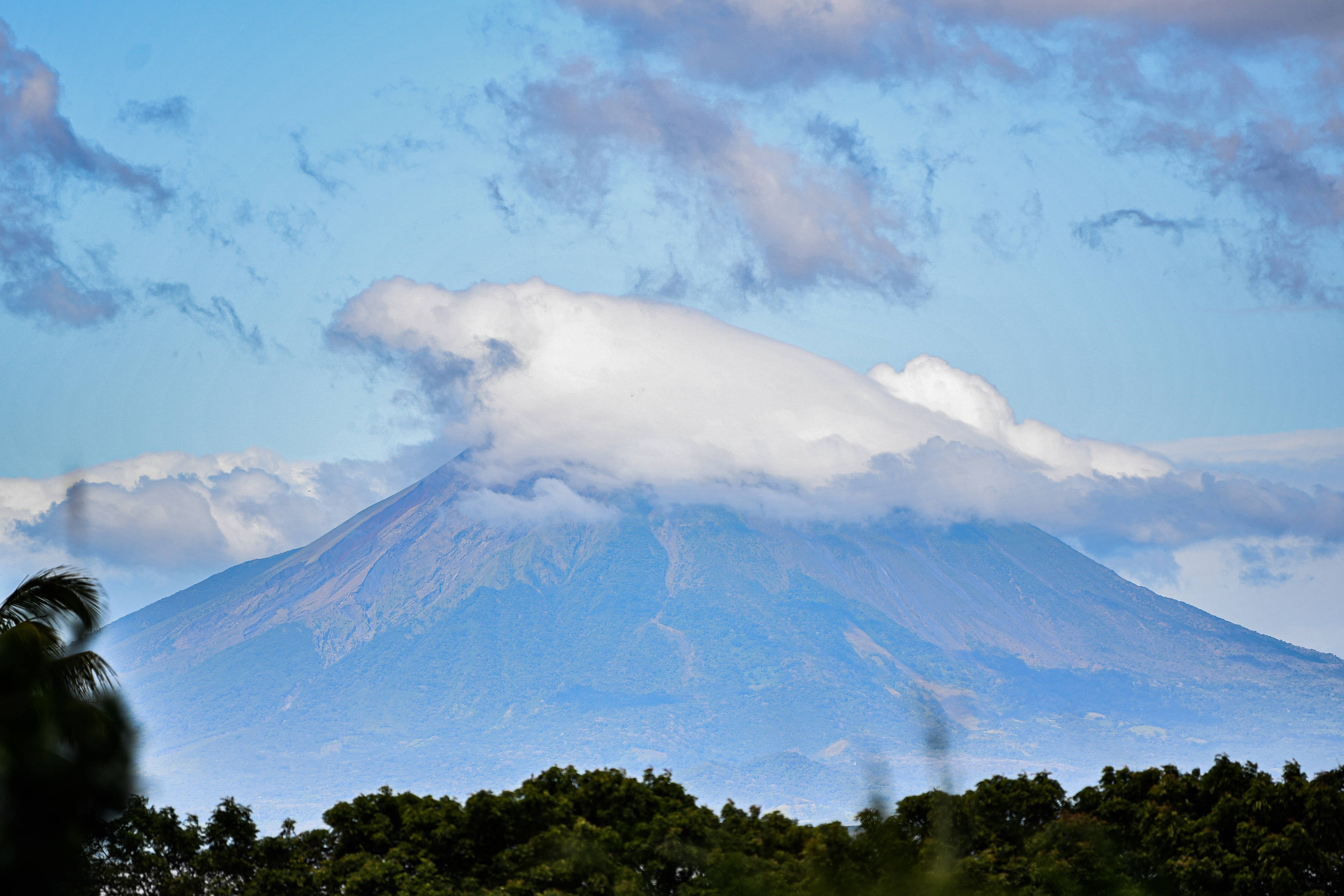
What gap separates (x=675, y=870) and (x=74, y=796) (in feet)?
41.8

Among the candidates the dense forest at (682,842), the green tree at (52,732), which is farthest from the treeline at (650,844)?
the green tree at (52,732)

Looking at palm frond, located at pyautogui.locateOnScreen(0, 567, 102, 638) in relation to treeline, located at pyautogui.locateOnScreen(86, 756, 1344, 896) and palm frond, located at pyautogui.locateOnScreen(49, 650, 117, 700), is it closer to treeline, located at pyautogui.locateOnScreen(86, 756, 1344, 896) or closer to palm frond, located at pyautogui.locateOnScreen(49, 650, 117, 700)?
palm frond, located at pyautogui.locateOnScreen(49, 650, 117, 700)

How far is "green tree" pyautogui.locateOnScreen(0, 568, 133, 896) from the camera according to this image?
1561 cm

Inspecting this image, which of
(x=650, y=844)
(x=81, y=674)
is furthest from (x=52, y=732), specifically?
(x=650, y=844)

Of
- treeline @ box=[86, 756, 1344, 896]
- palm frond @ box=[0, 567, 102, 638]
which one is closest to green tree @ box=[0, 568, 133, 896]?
palm frond @ box=[0, 567, 102, 638]

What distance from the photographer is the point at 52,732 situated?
15.8 meters

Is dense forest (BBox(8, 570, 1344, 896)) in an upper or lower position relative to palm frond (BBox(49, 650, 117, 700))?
lower

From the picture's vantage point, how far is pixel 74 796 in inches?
653

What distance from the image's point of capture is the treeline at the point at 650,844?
82.9ft

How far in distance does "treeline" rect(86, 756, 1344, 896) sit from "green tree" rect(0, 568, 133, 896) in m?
7.78

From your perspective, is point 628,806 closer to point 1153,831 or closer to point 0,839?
point 1153,831

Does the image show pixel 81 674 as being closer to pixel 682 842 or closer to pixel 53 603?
pixel 53 603

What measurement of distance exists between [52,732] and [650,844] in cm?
1346

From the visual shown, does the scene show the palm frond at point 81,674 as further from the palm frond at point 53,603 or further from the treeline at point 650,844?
the treeline at point 650,844
